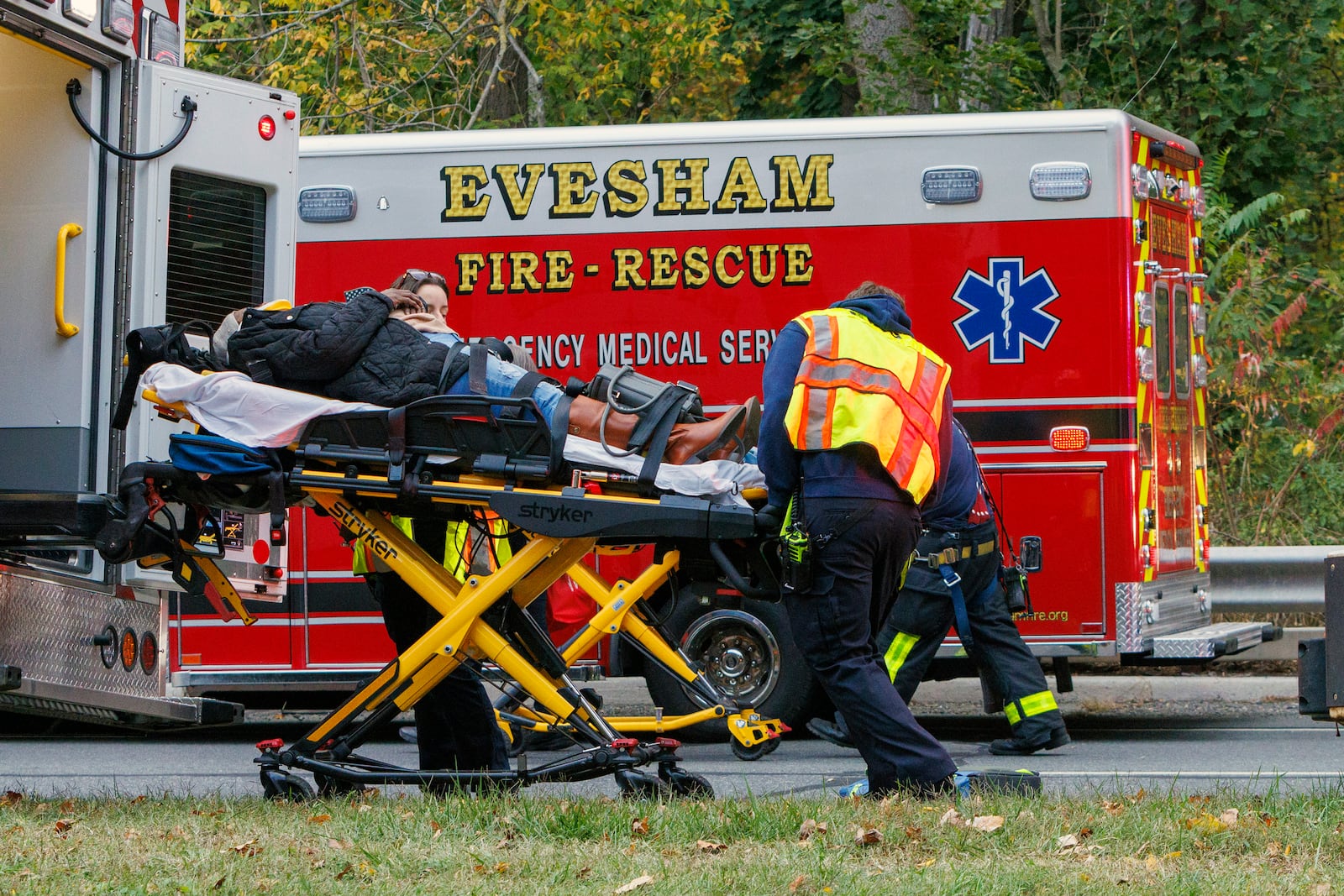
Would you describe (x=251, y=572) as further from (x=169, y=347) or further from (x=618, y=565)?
(x=618, y=565)

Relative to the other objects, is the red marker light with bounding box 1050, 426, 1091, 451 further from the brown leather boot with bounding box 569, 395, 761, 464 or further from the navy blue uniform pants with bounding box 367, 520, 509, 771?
the navy blue uniform pants with bounding box 367, 520, 509, 771

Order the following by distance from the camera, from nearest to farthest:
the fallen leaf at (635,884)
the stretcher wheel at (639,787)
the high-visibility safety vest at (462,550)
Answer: the fallen leaf at (635,884), the stretcher wheel at (639,787), the high-visibility safety vest at (462,550)

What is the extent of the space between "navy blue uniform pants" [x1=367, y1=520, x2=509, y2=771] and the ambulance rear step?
3777mm

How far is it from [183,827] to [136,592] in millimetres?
1408

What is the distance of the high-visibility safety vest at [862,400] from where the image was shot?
5684mm

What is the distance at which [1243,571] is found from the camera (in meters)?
10.4

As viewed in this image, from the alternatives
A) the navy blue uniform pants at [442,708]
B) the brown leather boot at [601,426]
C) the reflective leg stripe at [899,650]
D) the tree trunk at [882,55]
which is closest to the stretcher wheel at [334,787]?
the navy blue uniform pants at [442,708]

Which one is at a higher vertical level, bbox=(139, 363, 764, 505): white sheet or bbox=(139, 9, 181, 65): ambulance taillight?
bbox=(139, 9, 181, 65): ambulance taillight

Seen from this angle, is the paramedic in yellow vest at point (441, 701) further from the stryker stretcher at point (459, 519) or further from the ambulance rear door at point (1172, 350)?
the ambulance rear door at point (1172, 350)

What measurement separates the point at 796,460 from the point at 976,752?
10.2 feet

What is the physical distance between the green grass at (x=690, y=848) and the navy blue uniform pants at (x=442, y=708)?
58 cm

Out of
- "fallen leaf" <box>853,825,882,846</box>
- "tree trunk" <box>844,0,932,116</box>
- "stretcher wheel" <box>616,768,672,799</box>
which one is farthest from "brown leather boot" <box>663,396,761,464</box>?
"tree trunk" <box>844,0,932,116</box>

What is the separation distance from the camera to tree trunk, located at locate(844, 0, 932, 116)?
1449 centimetres

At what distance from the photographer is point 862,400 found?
18.7 ft
